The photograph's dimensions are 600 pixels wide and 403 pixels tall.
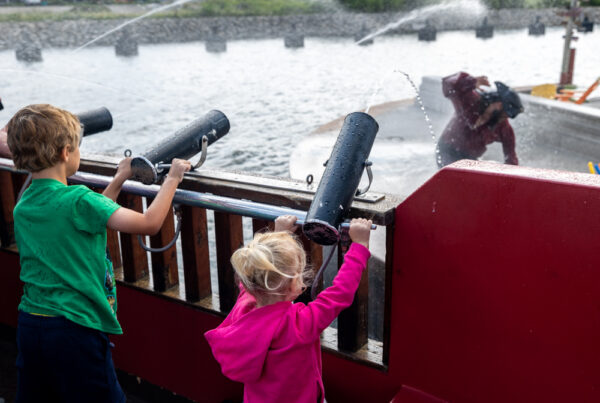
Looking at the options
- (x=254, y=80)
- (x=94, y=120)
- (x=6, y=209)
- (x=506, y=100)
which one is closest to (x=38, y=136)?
(x=94, y=120)

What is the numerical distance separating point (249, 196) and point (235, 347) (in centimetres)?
61

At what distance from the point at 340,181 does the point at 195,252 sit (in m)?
0.91

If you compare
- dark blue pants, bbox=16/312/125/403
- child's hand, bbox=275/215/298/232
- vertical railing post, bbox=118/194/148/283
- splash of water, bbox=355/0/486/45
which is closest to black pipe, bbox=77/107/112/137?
vertical railing post, bbox=118/194/148/283

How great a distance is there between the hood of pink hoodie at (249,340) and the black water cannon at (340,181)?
0.22 m

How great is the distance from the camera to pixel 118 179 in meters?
2.06

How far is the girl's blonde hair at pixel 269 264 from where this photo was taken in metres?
1.50

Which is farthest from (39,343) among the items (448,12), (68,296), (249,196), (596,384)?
(448,12)

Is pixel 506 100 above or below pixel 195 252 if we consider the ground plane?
above

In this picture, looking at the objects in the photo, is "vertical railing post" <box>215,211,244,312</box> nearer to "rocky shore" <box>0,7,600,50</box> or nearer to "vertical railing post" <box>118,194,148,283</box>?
"vertical railing post" <box>118,194,148,283</box>

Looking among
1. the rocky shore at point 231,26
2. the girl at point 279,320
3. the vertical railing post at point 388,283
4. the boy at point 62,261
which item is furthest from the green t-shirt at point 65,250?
the rocky shore at point 231,26

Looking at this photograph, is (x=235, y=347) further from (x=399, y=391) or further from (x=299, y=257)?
(x=399, y=391)

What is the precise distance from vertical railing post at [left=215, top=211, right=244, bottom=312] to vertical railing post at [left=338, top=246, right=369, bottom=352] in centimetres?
45

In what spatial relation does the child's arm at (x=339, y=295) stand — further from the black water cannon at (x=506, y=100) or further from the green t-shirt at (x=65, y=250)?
the black water cannon at (x=506, y=100)

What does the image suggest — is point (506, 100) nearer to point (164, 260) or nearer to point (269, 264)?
point (164, 260)
